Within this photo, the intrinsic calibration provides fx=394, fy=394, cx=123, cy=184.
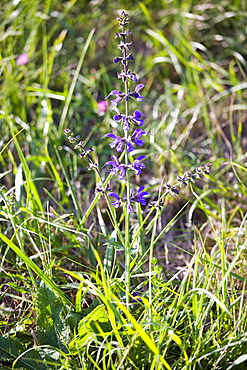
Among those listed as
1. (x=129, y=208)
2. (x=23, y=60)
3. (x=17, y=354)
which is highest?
(x=23, y=60)

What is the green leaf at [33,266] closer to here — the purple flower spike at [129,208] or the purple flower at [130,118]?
the purple flower spike at [129,208]

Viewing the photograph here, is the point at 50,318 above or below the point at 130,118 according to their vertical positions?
below

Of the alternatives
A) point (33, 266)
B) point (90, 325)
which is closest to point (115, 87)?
point (33, 266)

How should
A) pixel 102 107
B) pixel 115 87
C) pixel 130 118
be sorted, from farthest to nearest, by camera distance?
1. pixel 115 87
2. pixel 102 107
3. pixel 130 118

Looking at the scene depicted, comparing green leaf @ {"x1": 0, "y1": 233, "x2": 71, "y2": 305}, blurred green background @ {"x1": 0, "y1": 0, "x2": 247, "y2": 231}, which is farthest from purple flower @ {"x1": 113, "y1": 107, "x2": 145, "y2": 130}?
blurred green background @ {"x1": 0, "y1": 0, "x2": 247, "y2": 231}

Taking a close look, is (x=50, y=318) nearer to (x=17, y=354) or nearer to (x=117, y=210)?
(x=17, y=354)

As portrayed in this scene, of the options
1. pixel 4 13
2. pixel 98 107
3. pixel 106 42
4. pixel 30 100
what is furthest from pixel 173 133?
pixel 4 13

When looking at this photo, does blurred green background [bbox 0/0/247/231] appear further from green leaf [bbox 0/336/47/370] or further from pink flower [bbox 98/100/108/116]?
green leaf [bbox 0/336/47/370]

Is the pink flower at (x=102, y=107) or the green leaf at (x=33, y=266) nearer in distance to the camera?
the green leaf at (x=33, y=266)

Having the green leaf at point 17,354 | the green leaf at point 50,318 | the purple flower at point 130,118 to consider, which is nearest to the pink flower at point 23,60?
the purple flower at point 130,118
